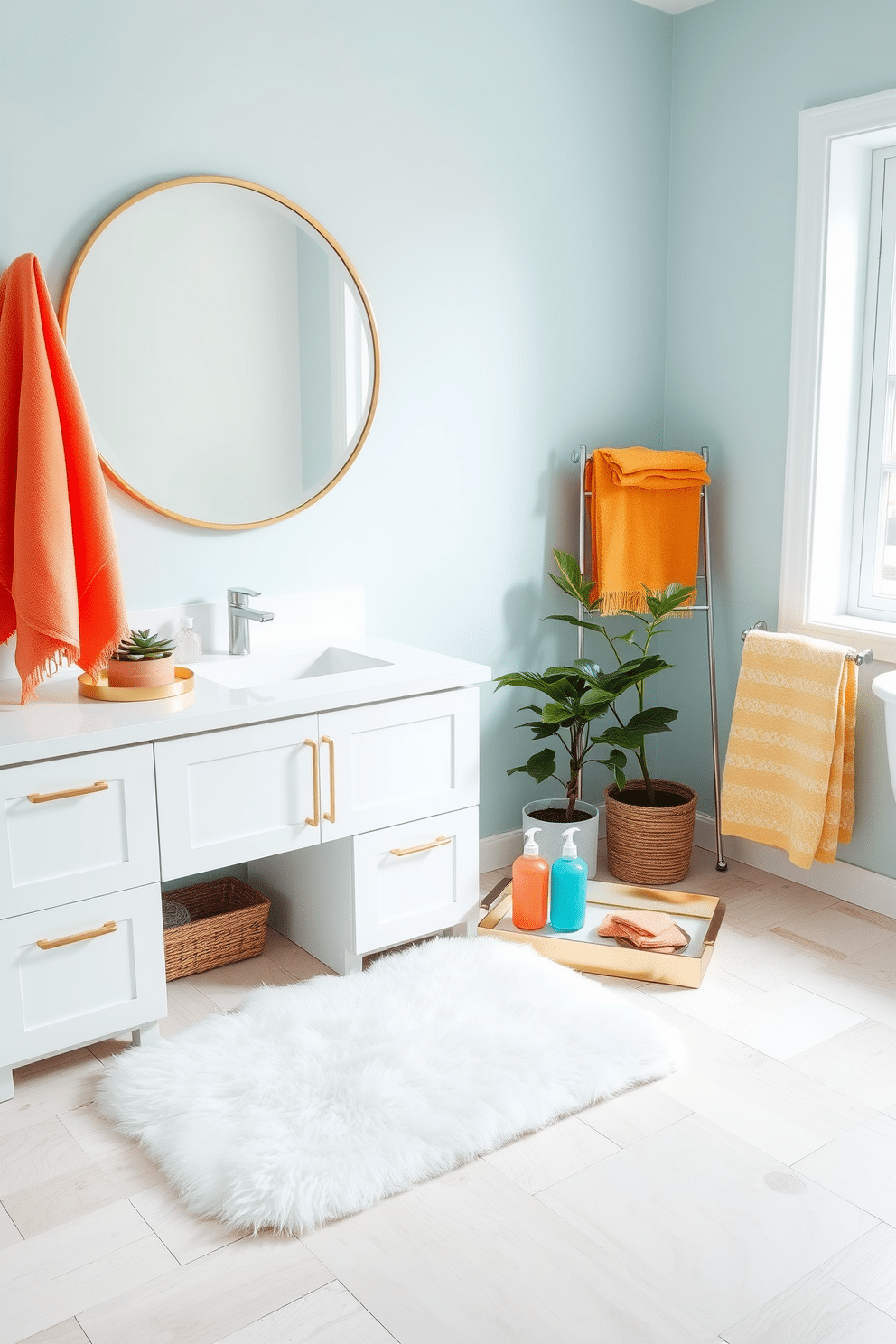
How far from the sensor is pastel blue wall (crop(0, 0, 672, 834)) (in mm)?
2303

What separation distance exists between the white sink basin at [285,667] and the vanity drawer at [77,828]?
421mm

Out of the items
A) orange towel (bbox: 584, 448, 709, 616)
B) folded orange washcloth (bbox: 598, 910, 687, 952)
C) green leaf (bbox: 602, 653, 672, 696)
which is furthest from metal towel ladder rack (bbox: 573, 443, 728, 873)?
folded orange washcloth (bbox: 598, 910, 687, 952)

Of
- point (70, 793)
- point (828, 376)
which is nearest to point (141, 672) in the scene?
point (70, 793)

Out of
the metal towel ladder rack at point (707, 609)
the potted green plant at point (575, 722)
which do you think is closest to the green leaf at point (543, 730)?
the potted green plant at point (575, 722)

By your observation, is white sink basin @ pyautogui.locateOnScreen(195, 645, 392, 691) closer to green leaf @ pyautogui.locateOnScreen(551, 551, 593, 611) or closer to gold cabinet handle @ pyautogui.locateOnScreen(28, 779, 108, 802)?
gold cabinet handle @ pyautogui.locateOnScreen(28, 779, 108, 802)

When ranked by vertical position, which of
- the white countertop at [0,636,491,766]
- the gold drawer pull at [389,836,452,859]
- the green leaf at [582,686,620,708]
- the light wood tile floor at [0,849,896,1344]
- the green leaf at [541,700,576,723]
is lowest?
the light wood tile floor at [0,849,896,1344]

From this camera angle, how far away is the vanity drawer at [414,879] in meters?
2.45

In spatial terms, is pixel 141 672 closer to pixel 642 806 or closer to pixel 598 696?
pixel 598 696

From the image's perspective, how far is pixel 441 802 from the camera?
2.54 meters

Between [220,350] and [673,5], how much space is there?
168 cm

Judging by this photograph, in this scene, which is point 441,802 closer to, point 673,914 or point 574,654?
point 673,914

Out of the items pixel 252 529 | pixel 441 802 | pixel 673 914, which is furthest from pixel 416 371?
pixel 673 914

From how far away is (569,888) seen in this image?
2660mm

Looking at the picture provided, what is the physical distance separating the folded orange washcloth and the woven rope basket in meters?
0.39
